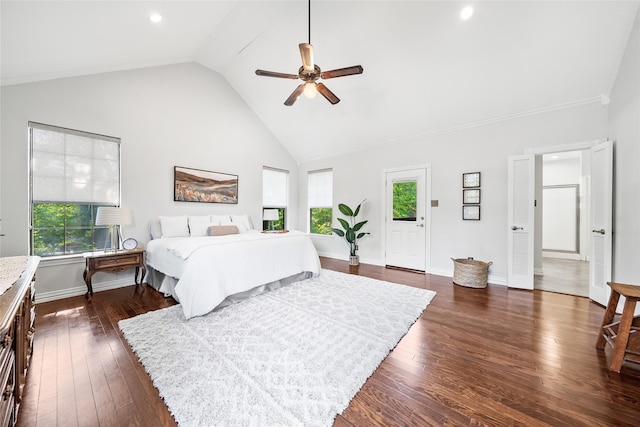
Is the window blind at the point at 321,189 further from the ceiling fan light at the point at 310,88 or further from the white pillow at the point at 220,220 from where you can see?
the ceiling fan light at the point at 310,88

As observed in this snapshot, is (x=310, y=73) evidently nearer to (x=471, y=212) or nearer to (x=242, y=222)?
(x=242, y=222)

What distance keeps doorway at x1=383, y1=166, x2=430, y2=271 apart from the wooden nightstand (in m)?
4.34

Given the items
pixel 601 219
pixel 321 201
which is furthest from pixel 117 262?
pixel 601 219

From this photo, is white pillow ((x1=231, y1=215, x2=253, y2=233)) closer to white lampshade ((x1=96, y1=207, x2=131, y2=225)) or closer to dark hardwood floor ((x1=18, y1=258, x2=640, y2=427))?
white lampshade ((x1=96, y1=207, x2=131, y2=225))

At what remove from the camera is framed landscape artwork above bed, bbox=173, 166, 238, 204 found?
4.36 m

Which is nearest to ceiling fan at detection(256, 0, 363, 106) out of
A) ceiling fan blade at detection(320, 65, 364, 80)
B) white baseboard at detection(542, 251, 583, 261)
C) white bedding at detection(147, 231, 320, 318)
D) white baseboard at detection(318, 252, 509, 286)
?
ceiling fan blade at detection(320, 65, 364, 80)

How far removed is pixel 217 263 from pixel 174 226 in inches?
71.9

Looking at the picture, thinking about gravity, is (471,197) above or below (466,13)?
below

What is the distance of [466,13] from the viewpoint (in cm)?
277

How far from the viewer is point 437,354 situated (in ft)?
6.39

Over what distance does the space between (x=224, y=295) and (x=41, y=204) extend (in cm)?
276

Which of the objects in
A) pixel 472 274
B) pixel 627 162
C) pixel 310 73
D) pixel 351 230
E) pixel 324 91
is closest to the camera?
pixel 627 162

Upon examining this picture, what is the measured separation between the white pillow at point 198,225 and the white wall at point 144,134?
1.15ft

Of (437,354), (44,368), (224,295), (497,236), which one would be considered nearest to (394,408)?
(437,354)
